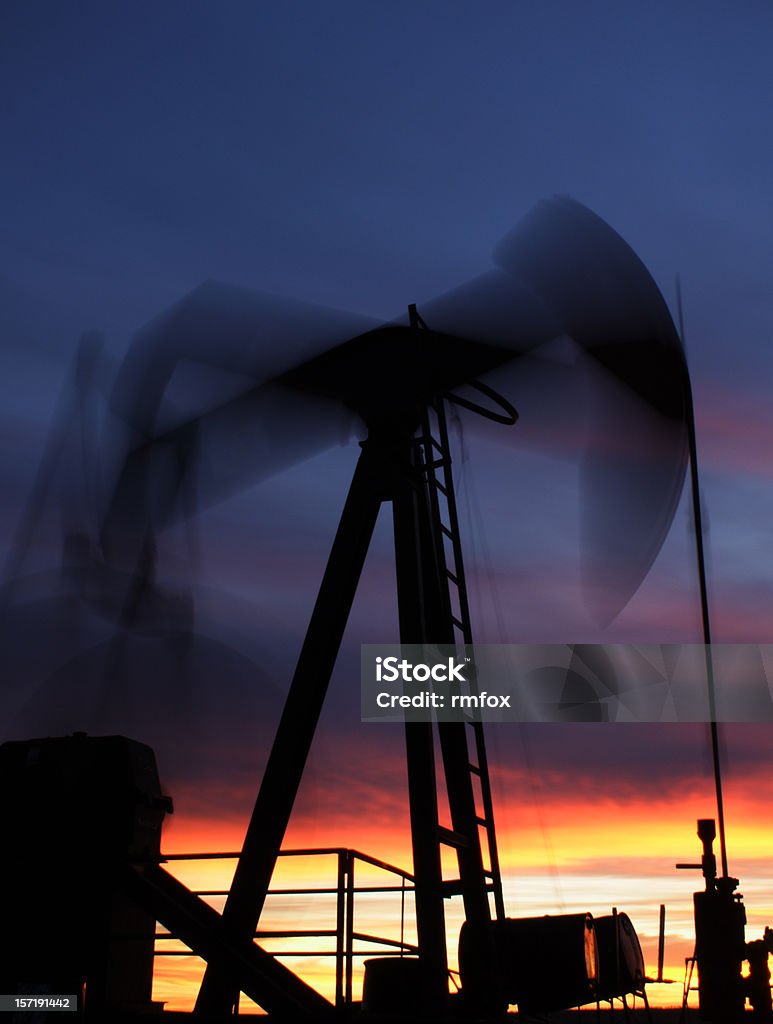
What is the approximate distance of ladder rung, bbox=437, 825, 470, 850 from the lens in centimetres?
1001

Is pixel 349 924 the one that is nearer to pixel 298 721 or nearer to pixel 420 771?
pixel 420 771

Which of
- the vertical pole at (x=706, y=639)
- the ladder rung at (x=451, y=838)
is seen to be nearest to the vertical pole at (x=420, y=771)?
the ladder rung at (x=451, y=838)

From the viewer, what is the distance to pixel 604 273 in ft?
35.0

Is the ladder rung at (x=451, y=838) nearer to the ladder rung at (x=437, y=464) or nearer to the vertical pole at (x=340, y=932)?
the vertical pole at (x=340, y=932)

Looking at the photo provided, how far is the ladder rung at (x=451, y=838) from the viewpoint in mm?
10008

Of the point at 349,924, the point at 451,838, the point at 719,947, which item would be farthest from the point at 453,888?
the point at 719,947

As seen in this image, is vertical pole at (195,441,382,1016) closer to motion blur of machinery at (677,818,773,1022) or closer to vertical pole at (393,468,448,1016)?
vertical pole at (393,468,448,1016)

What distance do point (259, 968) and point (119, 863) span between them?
1632 mm

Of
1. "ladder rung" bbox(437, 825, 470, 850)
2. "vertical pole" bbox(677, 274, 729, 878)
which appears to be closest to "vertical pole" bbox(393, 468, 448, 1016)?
"ladder rung" bbox(437, 825, 470, 850)

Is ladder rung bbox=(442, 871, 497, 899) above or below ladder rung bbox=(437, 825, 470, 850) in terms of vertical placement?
below

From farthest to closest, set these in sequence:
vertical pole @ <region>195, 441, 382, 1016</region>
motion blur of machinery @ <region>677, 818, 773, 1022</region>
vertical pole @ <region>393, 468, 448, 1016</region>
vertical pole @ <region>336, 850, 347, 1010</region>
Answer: vertical pole @ <region>195, 441, 382, 1016</region>
vertical pole @ <region>393, 468, 448, 1016</region>
vertical pole @ <region>336, 850, 347, 1010</region>
motion blur of machinery @ <region>677, 818, 773, 1022</region>

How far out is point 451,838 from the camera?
10273 millimetres

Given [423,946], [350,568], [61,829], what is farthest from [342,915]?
[350,568]

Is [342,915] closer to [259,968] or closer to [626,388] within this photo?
[259,968]
